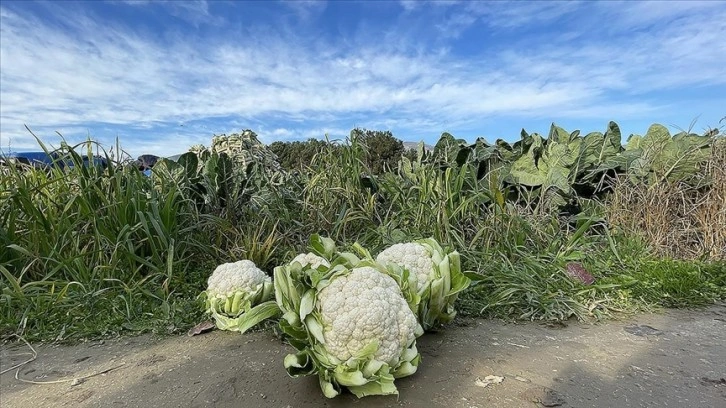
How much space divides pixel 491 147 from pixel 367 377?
2994 millimetres

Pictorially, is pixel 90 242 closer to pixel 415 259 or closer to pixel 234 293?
pixel 234 293

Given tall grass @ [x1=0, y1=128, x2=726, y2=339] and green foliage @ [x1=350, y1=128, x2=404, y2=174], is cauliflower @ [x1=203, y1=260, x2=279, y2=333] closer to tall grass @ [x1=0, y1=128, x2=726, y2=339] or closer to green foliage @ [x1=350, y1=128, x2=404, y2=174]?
tall grass @ [x1=0, y1=128, x2=726, y2=339]

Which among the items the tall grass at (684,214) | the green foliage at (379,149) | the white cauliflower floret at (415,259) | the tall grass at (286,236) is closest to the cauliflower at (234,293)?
the tall grass at (286,236)

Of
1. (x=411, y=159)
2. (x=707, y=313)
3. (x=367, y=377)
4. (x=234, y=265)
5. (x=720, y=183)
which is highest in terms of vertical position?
(x=411, y=159)

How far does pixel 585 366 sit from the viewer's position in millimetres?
1535

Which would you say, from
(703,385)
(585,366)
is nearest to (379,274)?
(585,366)

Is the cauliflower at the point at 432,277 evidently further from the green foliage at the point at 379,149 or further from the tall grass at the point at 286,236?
the green foliage at the point at 379,149

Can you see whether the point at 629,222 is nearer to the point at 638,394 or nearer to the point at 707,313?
the point at 707,313

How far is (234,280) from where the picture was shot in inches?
76.5

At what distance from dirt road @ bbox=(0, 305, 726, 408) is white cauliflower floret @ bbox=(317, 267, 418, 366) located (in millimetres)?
160

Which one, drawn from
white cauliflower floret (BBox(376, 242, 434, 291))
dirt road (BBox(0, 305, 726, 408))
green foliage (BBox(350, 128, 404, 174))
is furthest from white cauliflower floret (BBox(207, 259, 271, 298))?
green foliage (BBox(350, 128, 404, 174))

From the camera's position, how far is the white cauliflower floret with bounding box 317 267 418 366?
48.8 inches

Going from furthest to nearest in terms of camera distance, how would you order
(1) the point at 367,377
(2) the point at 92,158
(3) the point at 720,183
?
(3) the point at 720,183
(2) the point at 92,158
(1) the point at 367,377

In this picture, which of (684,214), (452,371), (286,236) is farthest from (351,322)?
(684,214)
